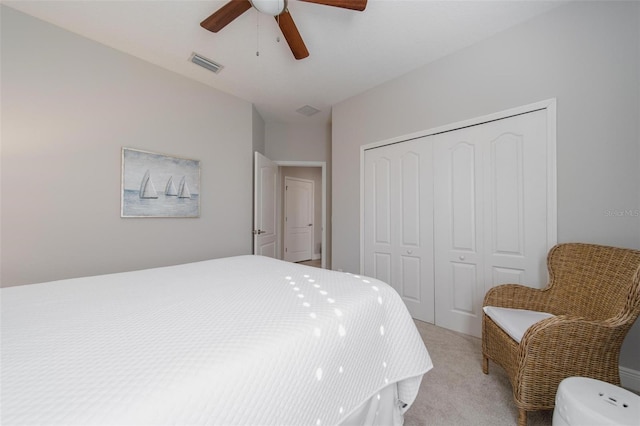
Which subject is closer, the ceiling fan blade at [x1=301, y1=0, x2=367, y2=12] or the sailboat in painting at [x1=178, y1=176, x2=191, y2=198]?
the ceiling fan blade at [x1=301, y1=0, x2=367, y2=12]

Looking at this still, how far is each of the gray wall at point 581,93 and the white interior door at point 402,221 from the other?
59cm

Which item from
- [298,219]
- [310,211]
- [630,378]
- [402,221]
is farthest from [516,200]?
[310,211]

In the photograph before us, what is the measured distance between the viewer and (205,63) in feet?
8.29

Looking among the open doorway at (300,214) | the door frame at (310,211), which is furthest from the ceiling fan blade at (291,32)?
the door frame at (310,211)

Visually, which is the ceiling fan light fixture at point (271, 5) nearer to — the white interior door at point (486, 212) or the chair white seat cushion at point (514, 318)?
the white interior door at point (486, 212)

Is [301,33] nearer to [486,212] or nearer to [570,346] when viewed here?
[486,212]

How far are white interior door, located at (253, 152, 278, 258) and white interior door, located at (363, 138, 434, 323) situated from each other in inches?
54.9

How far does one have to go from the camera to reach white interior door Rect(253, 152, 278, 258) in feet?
10.9

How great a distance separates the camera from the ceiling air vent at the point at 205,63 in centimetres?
242

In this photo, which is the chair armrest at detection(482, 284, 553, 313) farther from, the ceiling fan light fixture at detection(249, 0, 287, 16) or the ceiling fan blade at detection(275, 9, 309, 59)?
the ceiling fan light fixture at detection(249, 0, 287, 16)

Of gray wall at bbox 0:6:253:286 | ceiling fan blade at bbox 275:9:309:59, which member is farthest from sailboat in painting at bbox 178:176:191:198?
ceiling fan blade at bbox 275:9:309:59

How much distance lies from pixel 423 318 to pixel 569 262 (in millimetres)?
1357

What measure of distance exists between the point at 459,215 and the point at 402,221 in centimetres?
58

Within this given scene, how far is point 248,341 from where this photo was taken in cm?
70
